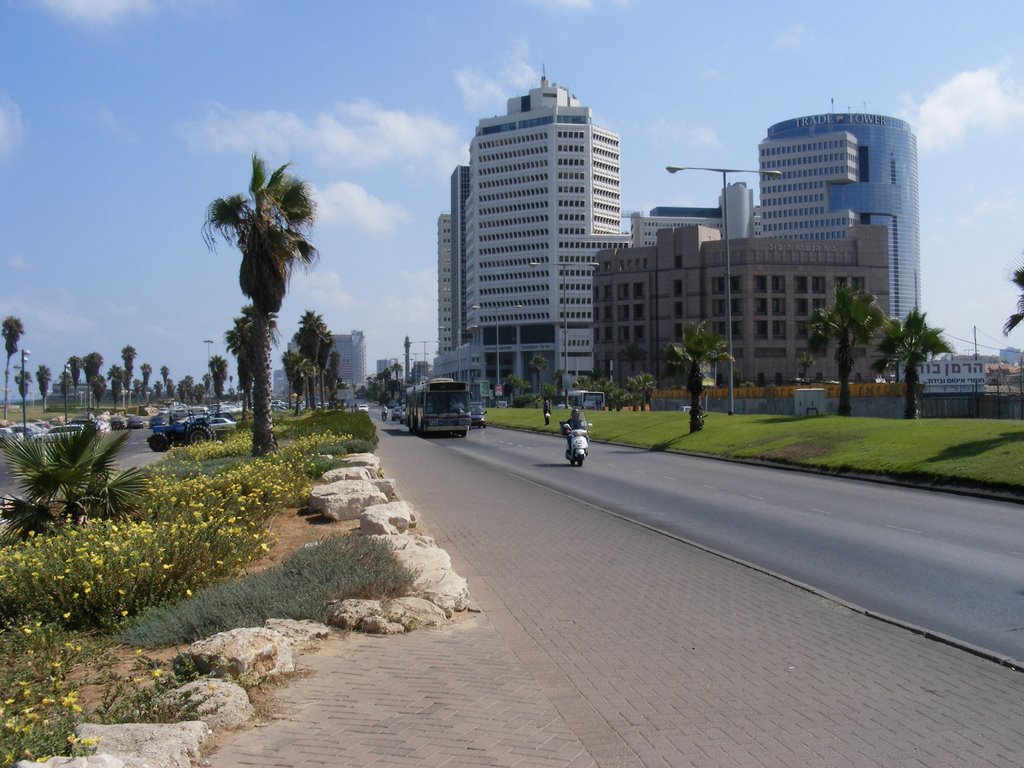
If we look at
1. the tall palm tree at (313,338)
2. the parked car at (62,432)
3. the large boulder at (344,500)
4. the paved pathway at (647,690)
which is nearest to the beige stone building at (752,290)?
the tall palm tree at (313,338)

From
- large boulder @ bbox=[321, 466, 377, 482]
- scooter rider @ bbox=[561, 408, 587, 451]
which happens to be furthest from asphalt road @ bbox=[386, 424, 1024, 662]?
large boulder @ bbox=[321, 466, 377, 482]

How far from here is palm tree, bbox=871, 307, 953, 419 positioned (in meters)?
37.5

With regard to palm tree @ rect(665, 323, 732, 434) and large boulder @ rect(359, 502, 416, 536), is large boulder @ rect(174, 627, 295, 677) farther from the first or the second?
palm tree @ rect(665, 323, 732, 434)

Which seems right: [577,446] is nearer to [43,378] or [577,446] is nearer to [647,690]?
[647,690]

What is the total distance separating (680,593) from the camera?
32.0 feet

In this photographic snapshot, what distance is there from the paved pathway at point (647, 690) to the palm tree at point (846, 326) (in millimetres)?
33258

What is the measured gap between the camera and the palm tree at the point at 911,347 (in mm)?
37469

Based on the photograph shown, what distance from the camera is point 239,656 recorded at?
591 cm

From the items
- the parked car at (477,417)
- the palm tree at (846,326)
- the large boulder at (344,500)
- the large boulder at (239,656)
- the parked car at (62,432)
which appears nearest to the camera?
the large boulder at (239,656)

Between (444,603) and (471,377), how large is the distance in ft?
569

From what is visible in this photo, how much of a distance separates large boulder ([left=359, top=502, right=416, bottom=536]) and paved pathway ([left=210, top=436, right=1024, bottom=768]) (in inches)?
90.3

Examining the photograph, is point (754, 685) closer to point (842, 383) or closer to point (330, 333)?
point (842, 383)

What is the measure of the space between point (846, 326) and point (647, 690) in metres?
37.9

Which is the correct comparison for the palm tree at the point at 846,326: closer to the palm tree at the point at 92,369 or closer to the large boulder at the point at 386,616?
the large boulder at the point at 386,616
